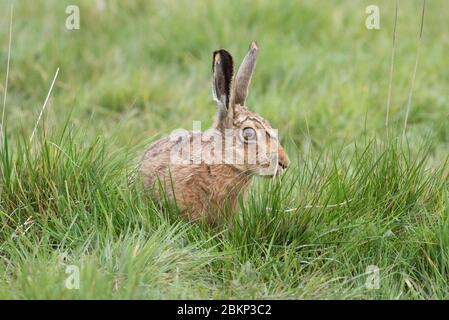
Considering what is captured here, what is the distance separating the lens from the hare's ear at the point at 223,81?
185 inches

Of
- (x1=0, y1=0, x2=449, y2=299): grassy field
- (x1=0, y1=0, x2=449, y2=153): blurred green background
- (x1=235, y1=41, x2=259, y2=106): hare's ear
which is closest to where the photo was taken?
(x1=0, y1=0, x2=449, y2=299): grassy field

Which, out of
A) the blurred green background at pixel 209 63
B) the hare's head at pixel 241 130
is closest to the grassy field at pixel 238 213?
the blurred green background at pixel 209 63

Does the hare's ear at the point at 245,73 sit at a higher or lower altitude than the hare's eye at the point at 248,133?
higher

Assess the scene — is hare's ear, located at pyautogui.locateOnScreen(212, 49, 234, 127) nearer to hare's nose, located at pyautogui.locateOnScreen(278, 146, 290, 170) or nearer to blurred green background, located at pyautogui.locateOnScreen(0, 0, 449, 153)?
hare's nose, located at pyautogui.locateOnScreen(278, 146, 290, 170)

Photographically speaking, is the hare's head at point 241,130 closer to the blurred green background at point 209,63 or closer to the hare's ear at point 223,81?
the hare's ear at point 223,81

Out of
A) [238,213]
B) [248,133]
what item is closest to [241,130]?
[248,133]

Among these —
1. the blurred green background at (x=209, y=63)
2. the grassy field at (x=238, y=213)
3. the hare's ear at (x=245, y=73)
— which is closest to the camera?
the grassy field at (x=238, y=213)

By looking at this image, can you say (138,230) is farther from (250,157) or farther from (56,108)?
(56,108)

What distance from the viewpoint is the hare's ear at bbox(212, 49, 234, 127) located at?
4691 mm

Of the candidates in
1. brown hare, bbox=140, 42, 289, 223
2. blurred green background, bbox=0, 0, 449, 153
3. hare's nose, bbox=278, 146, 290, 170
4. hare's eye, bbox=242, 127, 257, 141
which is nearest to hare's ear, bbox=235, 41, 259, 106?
brown hare, bbox=140, 42, 289, 223

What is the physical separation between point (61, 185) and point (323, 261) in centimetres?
134

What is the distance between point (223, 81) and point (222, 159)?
1.28 ft

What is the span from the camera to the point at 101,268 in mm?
4098

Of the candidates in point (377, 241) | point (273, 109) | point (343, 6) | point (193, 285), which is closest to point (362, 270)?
point (377, 241)
